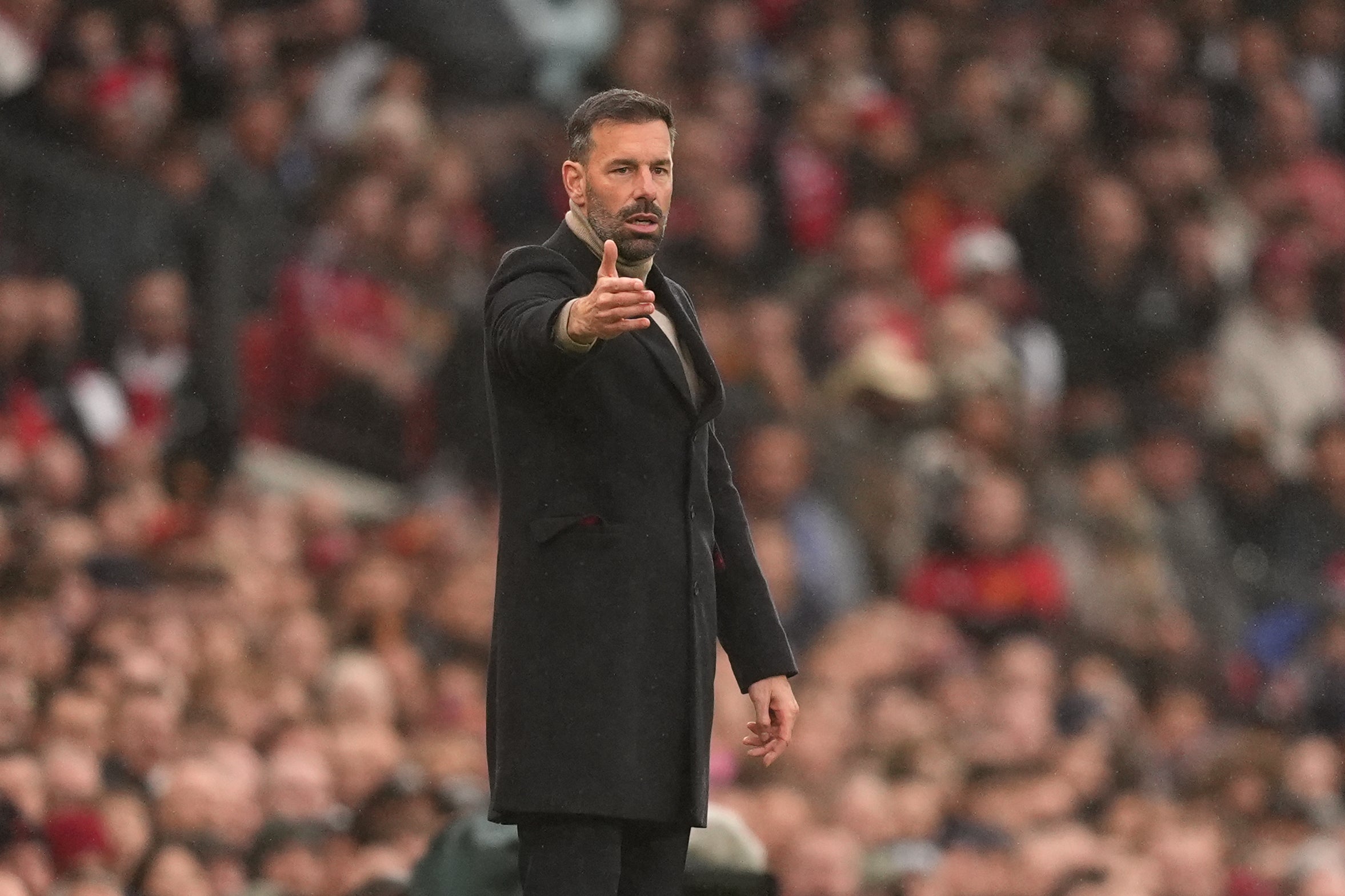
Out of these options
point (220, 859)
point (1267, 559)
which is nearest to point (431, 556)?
point (220, 859)

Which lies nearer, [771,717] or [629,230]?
[629,230]

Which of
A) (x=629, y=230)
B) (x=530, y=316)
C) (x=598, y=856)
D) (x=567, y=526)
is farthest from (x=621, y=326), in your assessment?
(x=598, y=856)

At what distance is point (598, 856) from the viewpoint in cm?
380

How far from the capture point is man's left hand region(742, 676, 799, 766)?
407cm

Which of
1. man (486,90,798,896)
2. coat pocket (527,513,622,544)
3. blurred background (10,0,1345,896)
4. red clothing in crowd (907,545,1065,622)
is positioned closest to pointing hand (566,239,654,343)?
man (486,90,798,896)

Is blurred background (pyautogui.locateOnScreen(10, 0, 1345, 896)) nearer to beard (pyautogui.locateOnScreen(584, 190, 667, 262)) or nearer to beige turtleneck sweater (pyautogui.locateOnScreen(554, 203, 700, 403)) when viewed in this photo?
beige turtleneck sweater (pyautogui.locateOnScreen(554, 203, 700, 403))

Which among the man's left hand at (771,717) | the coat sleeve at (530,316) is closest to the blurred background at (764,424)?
the man's left hand at (771,717)

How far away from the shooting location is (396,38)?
1084 cm

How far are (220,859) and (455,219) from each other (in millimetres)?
3846

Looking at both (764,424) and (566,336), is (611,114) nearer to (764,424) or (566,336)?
(566,336)

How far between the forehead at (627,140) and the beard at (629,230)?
0.07 metres

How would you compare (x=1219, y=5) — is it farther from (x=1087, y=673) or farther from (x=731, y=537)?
(x=731, y=537)

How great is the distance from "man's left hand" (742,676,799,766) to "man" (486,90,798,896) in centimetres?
14

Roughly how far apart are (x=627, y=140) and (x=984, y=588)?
249 inches
